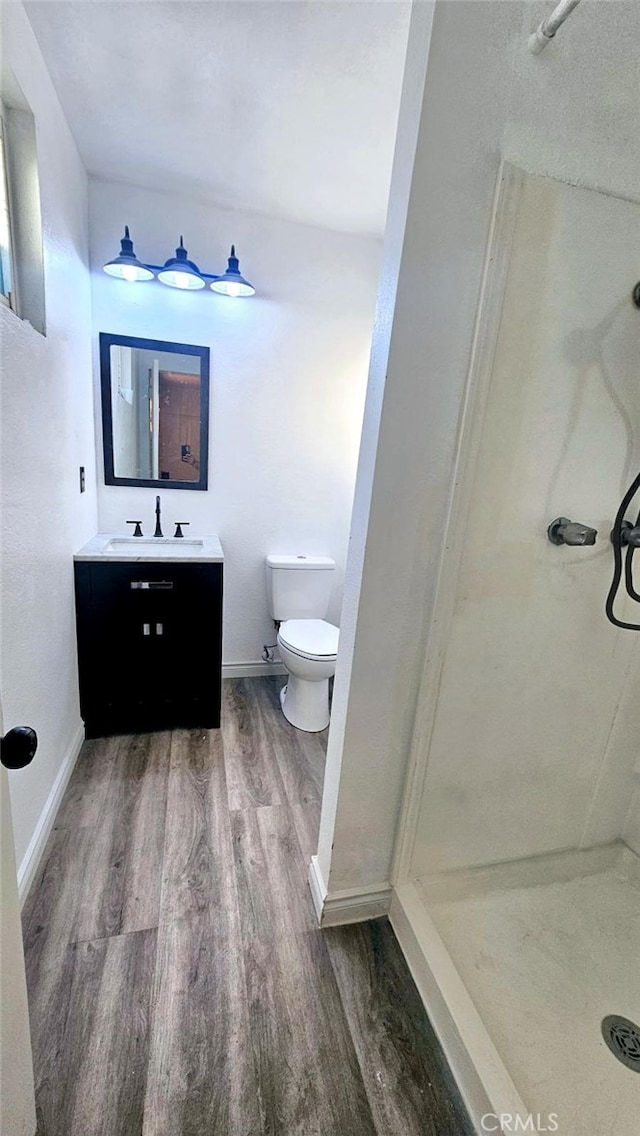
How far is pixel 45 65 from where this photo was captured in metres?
1.39

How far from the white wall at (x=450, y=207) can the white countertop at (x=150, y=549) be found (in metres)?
1.10

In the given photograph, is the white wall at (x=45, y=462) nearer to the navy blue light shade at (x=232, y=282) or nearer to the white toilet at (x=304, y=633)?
the navy blue light shade at (x=232, y=282)

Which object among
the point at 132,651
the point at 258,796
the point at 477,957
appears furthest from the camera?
the point at 132,651

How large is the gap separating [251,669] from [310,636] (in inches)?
26.1

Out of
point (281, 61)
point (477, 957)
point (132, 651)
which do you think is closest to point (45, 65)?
point (281, 61)

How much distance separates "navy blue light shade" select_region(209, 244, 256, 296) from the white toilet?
1320mm

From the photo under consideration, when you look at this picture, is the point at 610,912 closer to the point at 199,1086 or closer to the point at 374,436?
the point at 199,1086

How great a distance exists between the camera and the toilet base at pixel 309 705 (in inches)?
87.4

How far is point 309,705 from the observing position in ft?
7.31

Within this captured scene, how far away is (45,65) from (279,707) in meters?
2.61

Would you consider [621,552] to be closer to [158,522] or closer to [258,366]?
[258,366]

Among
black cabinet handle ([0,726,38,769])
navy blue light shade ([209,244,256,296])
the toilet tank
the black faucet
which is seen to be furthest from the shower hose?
the black faucet

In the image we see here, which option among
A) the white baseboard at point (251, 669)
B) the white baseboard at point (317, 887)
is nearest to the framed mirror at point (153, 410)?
the white baseboard at point (251, 669)

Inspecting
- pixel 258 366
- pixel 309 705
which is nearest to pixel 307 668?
pixel 309 705
